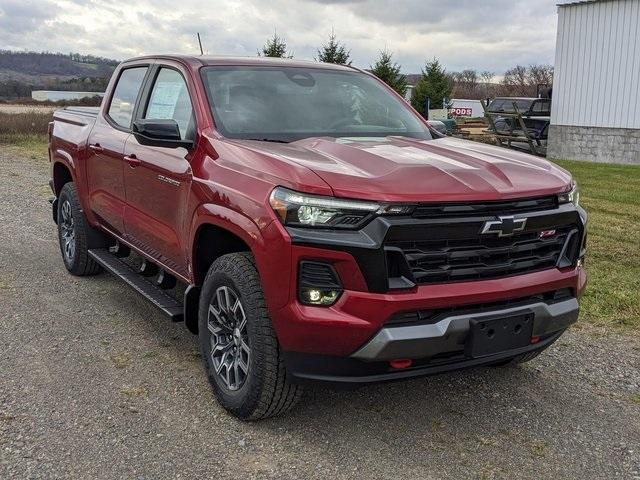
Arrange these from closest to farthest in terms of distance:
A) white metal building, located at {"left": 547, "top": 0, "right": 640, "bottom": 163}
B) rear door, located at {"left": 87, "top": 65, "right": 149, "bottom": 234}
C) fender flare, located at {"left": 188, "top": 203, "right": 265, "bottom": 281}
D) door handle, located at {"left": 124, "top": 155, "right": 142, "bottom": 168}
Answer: fender flare, located at {"left": 188, "top": 203, "right": 265, "bottom": 281}
door handle, located at {"left": 124, "top": 155, "right": 142, "bottom": 168}
rear door, located at {"left": 87, "top": 65, "right": 149, "bottom": 234}
white metal building, located at {"left": 547, "top": 0, "right": 640, "bottom": 163}

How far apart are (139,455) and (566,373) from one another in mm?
2572

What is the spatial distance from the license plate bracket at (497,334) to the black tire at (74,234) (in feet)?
12.6

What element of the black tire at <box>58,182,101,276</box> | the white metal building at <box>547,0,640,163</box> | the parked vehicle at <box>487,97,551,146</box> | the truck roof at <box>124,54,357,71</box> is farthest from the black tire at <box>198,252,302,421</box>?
the parked vehicle at <box>487,97,551,146</box>

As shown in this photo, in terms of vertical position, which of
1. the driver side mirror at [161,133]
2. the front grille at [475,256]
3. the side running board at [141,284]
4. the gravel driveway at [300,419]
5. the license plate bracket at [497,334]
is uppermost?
the driver side mirror at [161,133]

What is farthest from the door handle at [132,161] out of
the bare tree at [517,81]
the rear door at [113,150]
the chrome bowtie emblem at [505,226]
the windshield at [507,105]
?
the bare tree at [517,81]

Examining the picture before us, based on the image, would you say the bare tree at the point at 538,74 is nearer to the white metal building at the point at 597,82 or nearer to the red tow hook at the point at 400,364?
the white metal building at the point at 597,82

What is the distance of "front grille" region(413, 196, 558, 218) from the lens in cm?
292

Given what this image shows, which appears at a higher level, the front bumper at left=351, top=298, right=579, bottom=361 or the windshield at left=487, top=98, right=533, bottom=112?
the windshield at left=487, top=98, right=533, bottom=112

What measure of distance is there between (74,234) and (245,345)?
124 inches

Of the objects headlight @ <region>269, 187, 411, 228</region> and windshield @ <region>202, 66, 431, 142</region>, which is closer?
headlight @ <region>269, 187, 411, 228</region>

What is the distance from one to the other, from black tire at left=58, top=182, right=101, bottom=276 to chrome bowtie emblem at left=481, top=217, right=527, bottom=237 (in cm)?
383

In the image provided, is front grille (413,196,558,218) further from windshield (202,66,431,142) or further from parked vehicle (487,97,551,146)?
parked vehicle (487,97,551,146)

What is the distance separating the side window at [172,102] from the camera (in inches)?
158

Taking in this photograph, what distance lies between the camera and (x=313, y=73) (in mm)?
4566
